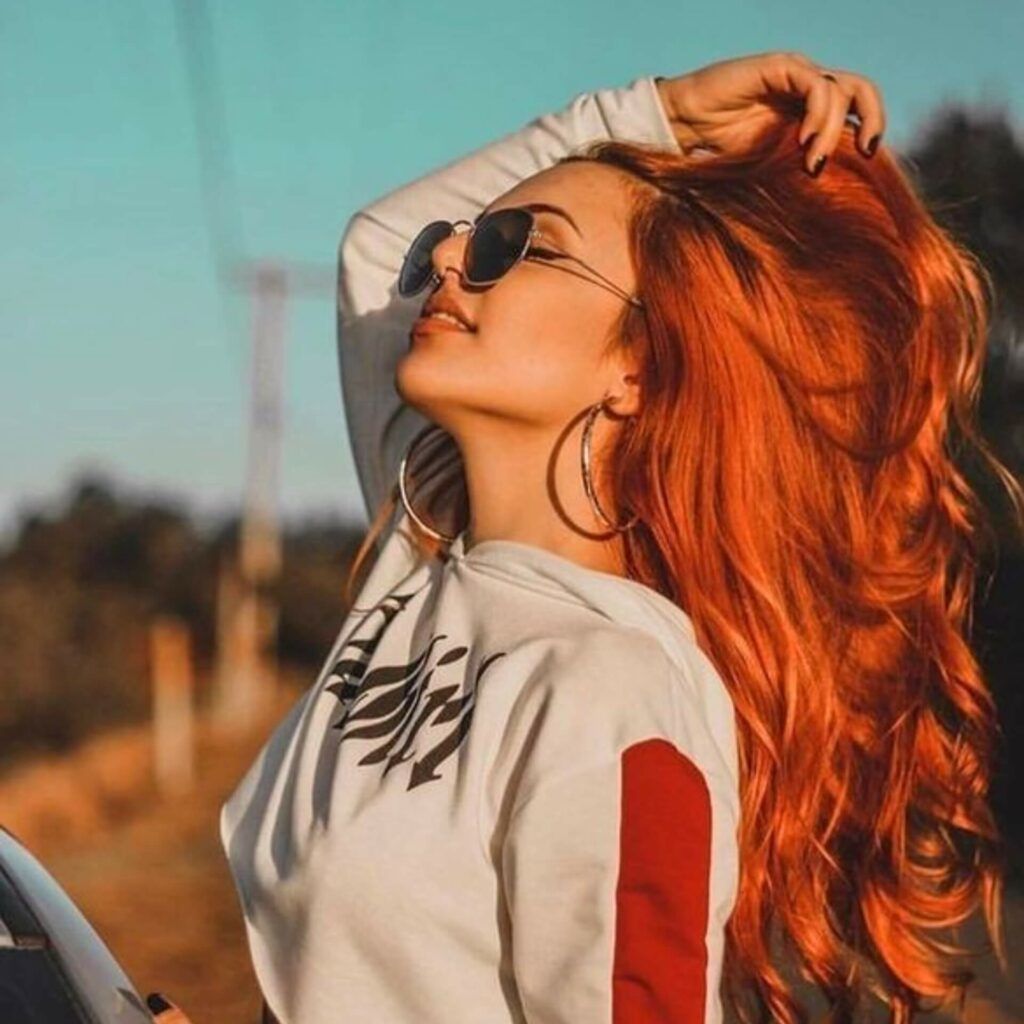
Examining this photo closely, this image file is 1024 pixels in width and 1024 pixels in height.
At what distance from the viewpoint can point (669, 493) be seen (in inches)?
95.0

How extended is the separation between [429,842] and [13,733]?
2629 cm

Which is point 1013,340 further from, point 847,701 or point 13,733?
point 13,733

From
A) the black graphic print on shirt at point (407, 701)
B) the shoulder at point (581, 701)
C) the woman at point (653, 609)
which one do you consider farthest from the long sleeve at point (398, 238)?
the shoulder at point (581, 701)

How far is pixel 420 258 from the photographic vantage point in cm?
264

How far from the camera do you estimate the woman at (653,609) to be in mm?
2068

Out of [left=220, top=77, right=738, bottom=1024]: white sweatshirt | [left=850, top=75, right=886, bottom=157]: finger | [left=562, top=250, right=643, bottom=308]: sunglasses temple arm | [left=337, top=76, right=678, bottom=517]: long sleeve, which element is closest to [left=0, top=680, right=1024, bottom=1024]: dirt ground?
[left=337, top=76, right=678, bottom=517]: long sleeve

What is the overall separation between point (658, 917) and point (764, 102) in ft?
3.67

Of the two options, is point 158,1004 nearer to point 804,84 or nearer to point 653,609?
point 653,609

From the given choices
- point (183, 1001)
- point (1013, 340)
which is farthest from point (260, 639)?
point (1013, 340)

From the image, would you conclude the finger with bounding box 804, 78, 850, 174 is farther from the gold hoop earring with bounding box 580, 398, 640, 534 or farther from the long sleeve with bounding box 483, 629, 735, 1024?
the long sleeve with bounding box 483, 629, 735, 1024

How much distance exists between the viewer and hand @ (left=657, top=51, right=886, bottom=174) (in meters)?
2.62

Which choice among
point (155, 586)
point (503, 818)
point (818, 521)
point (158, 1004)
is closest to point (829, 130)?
point (818, 521)

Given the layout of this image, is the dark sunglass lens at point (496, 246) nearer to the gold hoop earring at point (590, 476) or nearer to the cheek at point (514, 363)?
the cheek at point (514, 363)

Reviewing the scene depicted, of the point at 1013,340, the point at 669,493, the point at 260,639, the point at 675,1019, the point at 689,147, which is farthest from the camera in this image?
the point at 260,639
